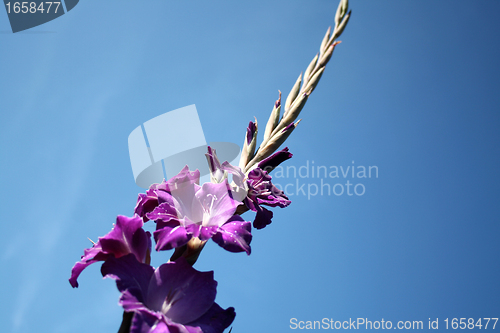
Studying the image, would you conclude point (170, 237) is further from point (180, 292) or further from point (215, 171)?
point (215, 171)

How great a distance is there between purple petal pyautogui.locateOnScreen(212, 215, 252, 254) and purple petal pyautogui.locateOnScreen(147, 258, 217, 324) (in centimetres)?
9

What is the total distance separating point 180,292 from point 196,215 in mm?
276

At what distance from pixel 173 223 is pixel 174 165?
0.44 metres

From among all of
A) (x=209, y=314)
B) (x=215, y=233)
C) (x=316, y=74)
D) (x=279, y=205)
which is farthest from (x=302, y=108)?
(x=209, y=314)

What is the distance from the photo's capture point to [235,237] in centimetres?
92

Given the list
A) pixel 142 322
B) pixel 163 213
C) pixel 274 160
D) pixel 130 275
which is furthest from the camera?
pixel 274 160

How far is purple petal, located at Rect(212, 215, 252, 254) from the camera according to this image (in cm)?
89

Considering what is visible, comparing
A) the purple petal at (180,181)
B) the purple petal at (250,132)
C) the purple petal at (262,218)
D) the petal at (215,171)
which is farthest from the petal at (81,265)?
the purple petal at (250,132)

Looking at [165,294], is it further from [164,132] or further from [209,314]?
[164,132]

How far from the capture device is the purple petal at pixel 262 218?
1224 millimetres

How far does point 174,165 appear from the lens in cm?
139

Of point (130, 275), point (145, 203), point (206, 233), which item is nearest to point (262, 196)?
point (206, 233)

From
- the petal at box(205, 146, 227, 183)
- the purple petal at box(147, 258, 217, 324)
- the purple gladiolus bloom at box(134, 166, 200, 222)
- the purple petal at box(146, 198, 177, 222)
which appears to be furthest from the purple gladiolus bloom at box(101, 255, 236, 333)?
the petal at box(205, 146, 227, 183)

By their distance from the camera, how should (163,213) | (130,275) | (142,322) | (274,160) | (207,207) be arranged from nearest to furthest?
(142,322)
(130,275)
(163,213)
(207,207)
(274,160)
